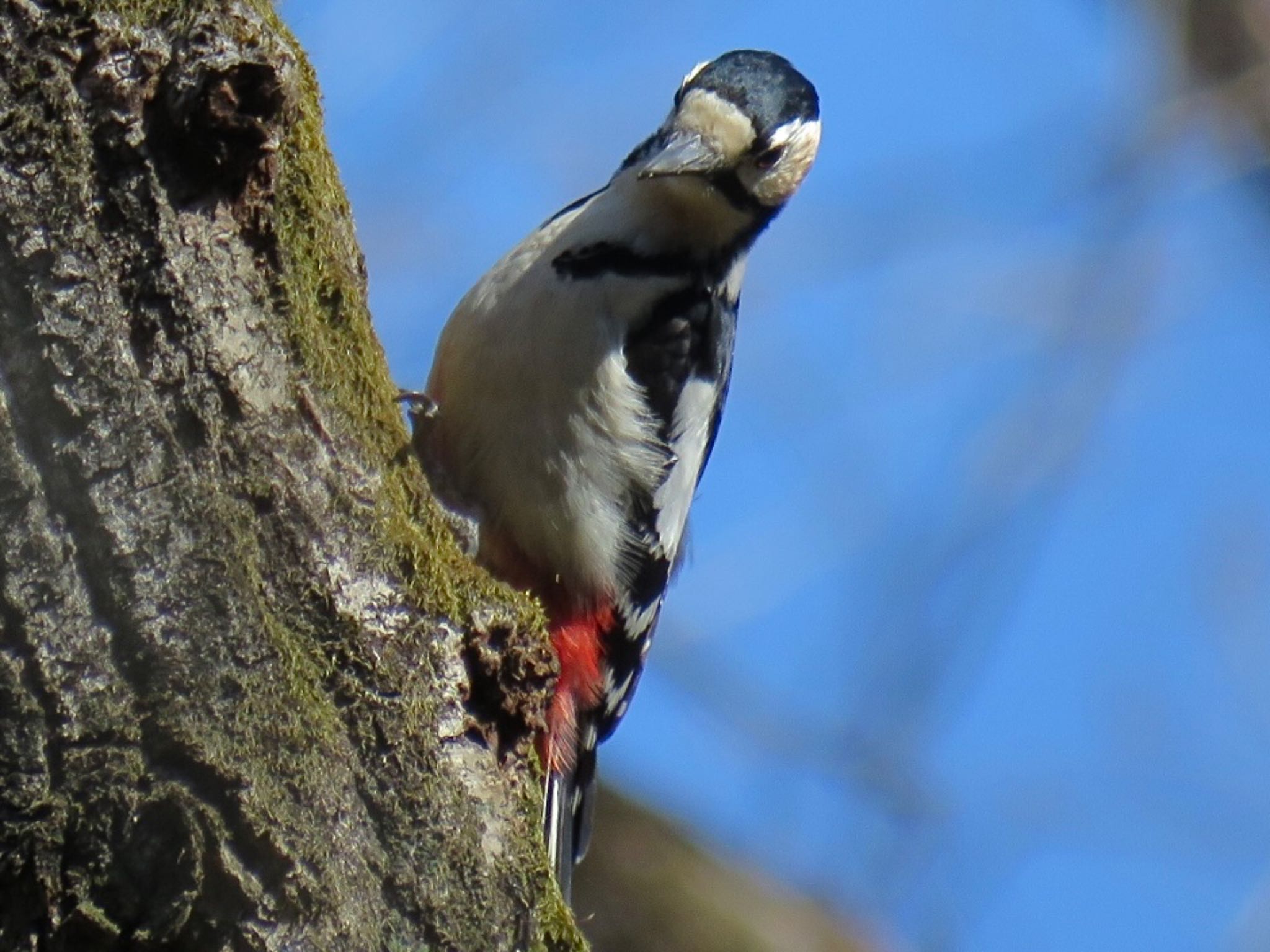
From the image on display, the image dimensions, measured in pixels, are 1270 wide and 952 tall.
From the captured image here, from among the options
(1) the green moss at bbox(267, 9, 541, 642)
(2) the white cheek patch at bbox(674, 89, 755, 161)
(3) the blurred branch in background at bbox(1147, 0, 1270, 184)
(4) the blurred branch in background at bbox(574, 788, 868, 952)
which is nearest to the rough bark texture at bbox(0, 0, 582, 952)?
(1) the green moss at bbox(267, 9, 541, 642)

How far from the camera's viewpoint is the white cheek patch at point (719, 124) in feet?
10.8

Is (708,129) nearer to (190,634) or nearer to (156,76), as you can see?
(156,76)

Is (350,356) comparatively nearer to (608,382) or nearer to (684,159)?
(608,382)

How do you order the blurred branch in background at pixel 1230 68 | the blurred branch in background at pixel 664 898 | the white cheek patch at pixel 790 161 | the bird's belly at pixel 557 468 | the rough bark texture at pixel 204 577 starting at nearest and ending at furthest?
the rough bark texture at pixel 204 577, the bird's belly at pixel 557 468, the white cheek patch at pixel 790 161, the blurred branch in background at pixel 664 898, the blurred branch in background at pixel 1230 68

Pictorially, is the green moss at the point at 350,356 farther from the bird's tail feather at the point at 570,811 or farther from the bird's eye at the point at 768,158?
the bird's eye at the point at 768,158

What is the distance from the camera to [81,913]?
65.4 inches

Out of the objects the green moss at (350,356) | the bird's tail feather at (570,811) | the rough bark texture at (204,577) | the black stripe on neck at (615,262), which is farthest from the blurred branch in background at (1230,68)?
the rough bark texture at (204,577)

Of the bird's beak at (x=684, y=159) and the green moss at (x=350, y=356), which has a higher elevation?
the bird's beak at (x=684, y=159)

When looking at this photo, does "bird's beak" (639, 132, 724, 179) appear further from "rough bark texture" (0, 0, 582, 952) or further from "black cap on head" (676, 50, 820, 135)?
"rough bark texture" (0, 0, 582, 952)

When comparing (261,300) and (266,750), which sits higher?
(261,300)

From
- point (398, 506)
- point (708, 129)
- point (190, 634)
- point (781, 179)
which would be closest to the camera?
point (190, 634)

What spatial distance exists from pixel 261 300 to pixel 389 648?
0.47 metres

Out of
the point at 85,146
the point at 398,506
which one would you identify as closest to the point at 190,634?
the point at 398,506

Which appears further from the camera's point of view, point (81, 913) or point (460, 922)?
point (460, 922)
